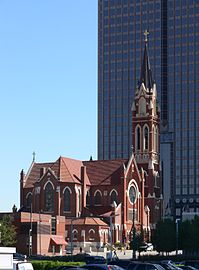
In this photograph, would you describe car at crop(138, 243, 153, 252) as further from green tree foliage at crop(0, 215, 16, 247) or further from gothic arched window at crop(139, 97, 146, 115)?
gothic arched window at crop(139, 97, 146, 115)

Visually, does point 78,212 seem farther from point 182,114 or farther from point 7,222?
point 182,114

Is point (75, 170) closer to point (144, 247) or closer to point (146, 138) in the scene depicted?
point (146, 138)

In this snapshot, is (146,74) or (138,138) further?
(146,74)

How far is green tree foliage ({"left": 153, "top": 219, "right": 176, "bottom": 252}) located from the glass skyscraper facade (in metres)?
72.7

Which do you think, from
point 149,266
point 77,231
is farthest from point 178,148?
point 149,266

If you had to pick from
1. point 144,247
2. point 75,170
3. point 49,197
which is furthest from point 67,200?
point 144,247

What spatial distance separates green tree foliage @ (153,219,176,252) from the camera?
111 meters

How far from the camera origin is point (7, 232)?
113688 millimetres

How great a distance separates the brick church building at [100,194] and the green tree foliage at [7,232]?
891 cm

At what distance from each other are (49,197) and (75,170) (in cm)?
801

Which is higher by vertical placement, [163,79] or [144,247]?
[163,79]

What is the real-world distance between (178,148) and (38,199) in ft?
184

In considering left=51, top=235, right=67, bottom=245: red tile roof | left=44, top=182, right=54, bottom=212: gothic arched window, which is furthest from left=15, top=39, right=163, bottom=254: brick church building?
left=51, top=235, right=67, bottom=245: red tile roof

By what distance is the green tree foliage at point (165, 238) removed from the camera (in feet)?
363
